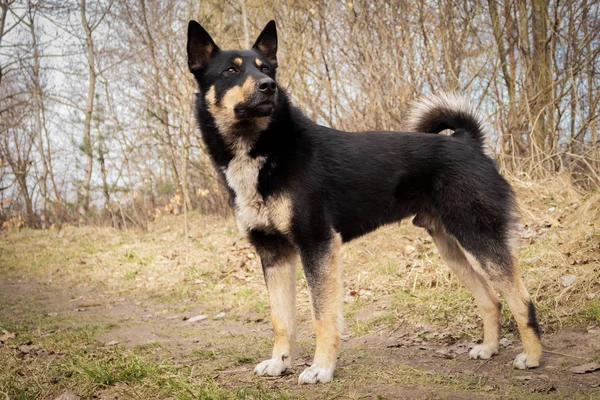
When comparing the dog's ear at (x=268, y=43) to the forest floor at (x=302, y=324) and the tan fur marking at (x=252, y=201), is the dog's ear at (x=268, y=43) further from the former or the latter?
the forest floor at (x=302, y=324)

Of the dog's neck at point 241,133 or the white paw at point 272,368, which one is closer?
the white paw at point 272,368

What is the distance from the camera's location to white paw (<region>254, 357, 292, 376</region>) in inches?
128

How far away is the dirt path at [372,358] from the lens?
110 inches

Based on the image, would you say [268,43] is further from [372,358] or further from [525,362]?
[525,362]

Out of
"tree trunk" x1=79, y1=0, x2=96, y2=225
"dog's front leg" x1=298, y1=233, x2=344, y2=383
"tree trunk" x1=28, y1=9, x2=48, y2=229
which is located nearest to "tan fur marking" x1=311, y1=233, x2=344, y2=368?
"dog's front leg" x1=298, y1=233, x2=344, y2=383

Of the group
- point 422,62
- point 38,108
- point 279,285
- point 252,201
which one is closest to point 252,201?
point 252,201

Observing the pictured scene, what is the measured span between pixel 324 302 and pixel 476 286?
138 cm

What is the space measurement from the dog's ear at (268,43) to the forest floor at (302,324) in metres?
2.46

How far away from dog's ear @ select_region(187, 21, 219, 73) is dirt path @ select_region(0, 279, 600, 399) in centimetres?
226

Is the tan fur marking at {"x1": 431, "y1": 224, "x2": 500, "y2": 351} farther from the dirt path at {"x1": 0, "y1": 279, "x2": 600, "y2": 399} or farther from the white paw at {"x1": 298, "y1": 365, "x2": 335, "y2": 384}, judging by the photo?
the white paw at {"x1": 298, "y1": 365, "x2": 335, "y2": 384}

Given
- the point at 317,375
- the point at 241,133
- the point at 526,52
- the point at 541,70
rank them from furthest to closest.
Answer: the point at 526,52 < the point at 541,70 < the point at 241,133 < the point at 317,375

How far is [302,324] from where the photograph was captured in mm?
5082

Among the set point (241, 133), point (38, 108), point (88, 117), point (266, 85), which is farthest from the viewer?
point (38, 108)

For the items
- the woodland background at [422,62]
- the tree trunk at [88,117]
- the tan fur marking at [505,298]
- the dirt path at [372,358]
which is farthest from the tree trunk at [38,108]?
the tan fur marking at [505,298]
